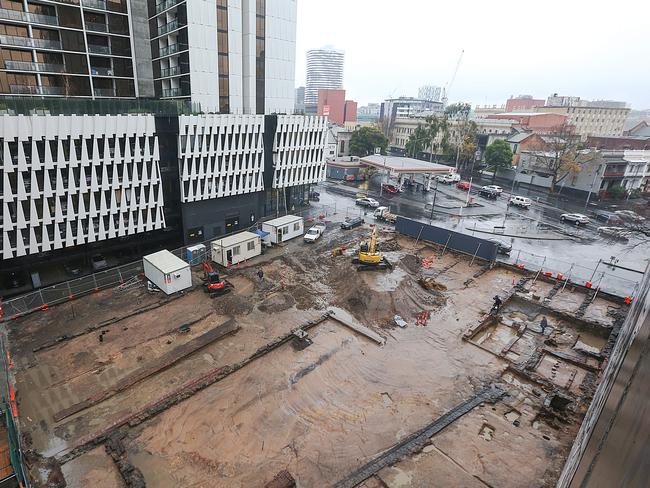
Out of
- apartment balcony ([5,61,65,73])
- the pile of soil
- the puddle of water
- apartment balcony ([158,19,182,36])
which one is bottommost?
the pile of soil

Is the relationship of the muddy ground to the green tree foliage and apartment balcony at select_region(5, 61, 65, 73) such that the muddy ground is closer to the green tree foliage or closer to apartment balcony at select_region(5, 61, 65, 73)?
apartment balcony at select_region(5, 61, 65, 73)

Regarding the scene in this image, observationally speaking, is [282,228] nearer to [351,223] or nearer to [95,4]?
[351,223]

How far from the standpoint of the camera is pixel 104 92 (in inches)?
1881

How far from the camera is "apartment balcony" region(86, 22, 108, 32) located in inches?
1720

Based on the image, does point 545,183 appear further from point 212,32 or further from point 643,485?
point 643,485

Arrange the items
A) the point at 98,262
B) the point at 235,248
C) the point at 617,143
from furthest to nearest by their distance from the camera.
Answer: the point at 617,143 → the point at 235,248 → the point at 98,262

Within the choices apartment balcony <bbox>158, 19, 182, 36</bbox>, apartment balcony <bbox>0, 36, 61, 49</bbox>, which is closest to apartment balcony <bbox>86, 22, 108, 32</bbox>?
apartment balcony <bbox>0, 36, 61, 49</bbox>

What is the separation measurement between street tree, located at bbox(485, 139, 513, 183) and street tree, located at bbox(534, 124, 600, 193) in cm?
578

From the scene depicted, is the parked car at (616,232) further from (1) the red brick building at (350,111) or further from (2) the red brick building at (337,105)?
(1) the red brick building at (350,111)

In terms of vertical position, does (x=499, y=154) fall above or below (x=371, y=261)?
above

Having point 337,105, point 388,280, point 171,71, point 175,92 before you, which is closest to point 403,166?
point 388,280

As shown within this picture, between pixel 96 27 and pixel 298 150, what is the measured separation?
2925 cm

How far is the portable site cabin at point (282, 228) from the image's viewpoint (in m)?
46.1

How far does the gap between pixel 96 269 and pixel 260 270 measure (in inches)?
712
